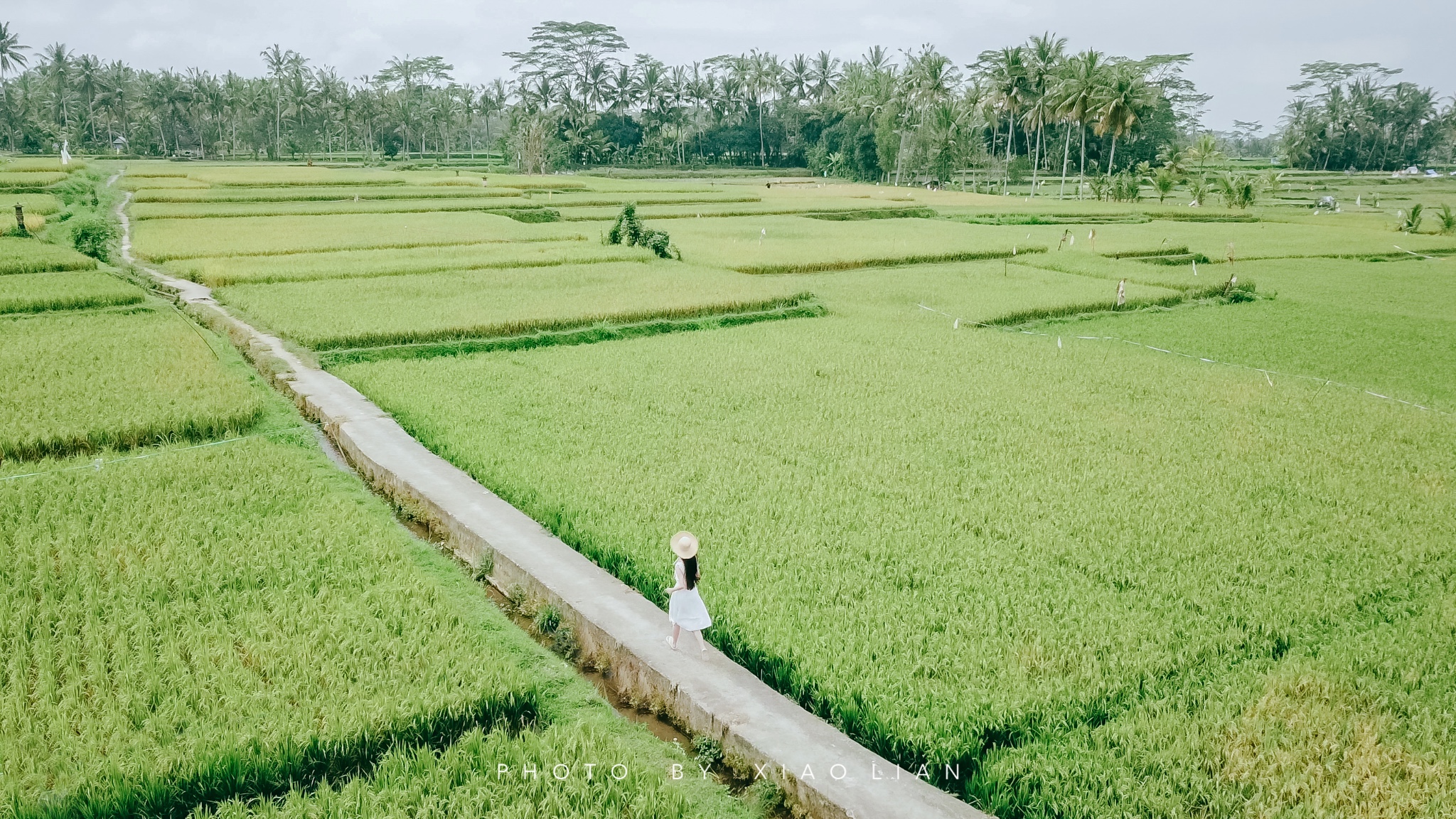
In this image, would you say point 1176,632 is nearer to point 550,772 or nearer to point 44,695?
point 550,772

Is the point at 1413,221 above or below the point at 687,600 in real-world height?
above

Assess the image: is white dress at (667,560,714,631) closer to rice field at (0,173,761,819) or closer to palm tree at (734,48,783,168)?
rice field at (0,173,761,819)

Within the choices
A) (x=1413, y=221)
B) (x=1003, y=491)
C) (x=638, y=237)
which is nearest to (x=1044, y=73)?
(x=1413, y=221)

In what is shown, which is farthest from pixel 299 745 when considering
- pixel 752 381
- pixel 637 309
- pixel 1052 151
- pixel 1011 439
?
pixel 1052 151

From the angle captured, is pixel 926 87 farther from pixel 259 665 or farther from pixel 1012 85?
pixel 259 665

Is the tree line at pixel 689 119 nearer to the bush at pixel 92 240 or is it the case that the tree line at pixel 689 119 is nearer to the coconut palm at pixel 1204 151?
the coconut palm at pixel 1204 151
